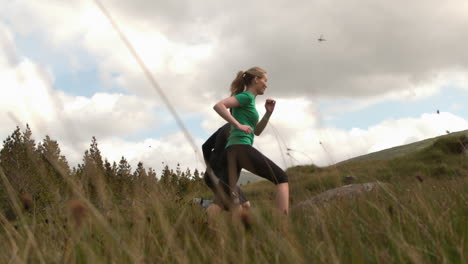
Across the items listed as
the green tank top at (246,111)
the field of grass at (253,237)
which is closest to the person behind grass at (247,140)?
the green tank top at (246,111)

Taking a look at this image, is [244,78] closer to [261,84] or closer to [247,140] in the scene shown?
[261,84]

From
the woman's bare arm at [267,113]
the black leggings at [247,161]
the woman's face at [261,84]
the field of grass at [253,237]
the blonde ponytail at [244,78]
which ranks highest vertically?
the blonde ponytail at [244,78]

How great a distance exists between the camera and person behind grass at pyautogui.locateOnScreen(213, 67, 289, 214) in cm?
482

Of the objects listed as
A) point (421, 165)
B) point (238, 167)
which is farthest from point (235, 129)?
point (421, 165)

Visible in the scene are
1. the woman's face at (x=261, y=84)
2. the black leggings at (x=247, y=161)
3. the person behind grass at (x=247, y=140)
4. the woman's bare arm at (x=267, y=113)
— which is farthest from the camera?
the woman's face at (x=261, y=84)

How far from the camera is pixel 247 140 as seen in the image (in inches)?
198

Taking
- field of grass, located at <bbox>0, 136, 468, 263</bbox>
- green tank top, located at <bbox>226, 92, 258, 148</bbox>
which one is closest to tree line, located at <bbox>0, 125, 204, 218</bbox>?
field of grass, located at <bbox>0, 136, 468, 263</bbox>

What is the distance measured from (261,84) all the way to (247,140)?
0.79 metres

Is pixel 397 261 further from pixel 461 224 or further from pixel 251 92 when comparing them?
pixel 251 92

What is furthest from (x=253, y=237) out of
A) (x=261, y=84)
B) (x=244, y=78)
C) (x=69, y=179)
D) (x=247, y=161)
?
(x=244, y=78)

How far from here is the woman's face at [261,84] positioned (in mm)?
5445

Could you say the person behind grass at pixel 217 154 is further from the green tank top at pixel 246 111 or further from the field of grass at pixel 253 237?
the field of grass at pixel 253 237

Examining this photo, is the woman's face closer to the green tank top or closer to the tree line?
the green tank top

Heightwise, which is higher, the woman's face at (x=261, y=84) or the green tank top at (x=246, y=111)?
the woman's face at (x=261, y=84)
